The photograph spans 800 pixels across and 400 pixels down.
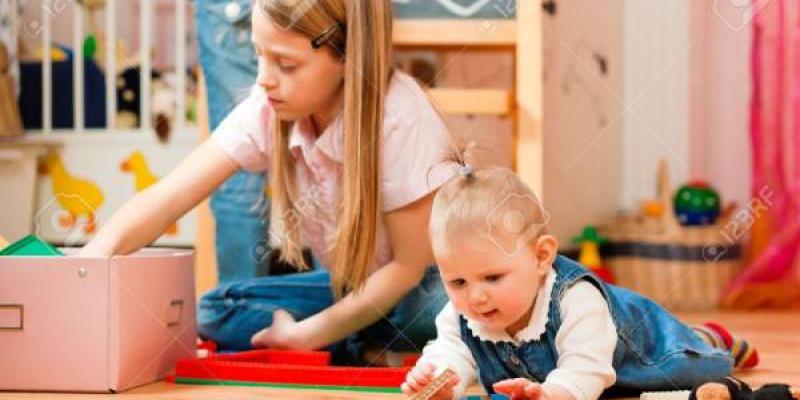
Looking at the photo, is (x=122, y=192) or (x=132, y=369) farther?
(x=122, y=192)

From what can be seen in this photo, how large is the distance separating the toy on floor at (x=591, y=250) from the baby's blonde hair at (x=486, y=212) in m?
1.24

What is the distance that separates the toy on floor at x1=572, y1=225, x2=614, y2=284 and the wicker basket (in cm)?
5

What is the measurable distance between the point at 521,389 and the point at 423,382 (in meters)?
0.10

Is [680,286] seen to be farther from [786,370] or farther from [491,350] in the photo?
[491,350]

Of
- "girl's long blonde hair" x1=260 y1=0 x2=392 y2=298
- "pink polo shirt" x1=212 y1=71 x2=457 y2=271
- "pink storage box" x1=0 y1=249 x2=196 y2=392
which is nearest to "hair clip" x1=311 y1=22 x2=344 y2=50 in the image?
"girl's long blonde hair" x1=260 y1=0 x2=392 y2=298

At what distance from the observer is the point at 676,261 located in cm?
237

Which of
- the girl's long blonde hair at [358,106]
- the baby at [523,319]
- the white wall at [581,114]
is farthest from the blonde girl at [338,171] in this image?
the white wall at [581,114]

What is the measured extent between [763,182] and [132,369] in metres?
1.50

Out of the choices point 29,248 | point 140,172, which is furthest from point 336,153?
point 140,172

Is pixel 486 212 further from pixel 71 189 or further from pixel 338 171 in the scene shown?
pixel 71 189

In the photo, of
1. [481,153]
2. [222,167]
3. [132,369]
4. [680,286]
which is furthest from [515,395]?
[680,286]

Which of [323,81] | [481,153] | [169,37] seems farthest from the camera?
[169,37]

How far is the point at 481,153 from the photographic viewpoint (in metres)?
1.92

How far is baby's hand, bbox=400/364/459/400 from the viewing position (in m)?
1.09
